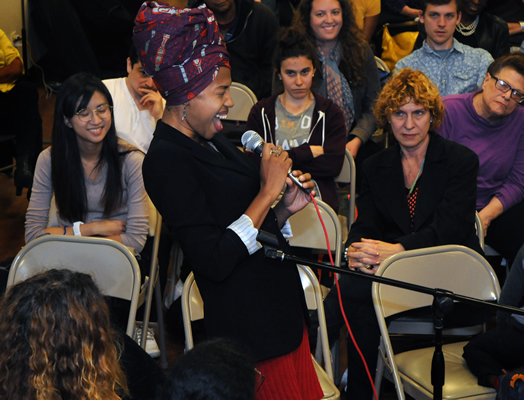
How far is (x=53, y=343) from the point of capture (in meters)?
1.18

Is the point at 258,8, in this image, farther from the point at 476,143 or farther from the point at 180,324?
the point at 180,324

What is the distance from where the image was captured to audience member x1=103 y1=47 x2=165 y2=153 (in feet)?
10.4

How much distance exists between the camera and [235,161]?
1516mm

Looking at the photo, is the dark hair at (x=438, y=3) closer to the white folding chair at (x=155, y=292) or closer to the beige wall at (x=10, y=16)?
the white folding chair at (x=155, y=292)

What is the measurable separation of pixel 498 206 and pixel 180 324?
1.65m

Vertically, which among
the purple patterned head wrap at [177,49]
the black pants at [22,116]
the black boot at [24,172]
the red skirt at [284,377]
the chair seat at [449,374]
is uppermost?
the purple patterned head wrap at [177,49]

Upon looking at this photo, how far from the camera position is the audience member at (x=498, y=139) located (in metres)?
2.90

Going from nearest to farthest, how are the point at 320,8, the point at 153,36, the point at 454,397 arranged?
the point at 153,36
the point at 454,397
the point at 320,8

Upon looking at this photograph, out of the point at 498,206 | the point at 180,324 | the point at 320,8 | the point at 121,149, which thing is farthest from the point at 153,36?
the point at 320,8

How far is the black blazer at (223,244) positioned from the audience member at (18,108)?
2840 millimetres

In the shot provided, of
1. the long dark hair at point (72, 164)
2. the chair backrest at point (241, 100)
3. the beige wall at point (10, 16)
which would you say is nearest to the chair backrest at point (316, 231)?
the long dark hair at point (72, 164)

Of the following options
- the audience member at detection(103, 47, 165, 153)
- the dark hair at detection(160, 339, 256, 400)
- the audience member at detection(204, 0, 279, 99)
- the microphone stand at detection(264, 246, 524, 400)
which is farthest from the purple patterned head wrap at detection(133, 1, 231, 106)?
the audience member at detection(204, 0, 279, 99)

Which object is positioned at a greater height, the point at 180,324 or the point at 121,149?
the point at 121,149

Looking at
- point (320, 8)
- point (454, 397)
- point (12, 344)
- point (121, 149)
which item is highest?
point (320, 8)
